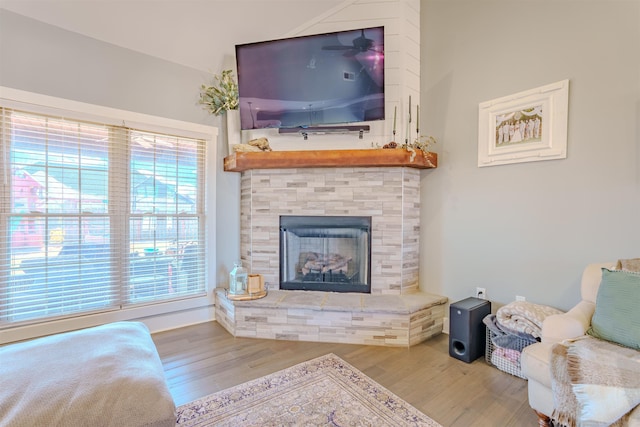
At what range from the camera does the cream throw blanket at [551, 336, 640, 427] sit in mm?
1242

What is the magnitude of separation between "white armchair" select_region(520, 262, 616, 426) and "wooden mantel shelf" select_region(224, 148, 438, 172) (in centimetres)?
151

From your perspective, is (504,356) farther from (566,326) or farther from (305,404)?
(305,404)

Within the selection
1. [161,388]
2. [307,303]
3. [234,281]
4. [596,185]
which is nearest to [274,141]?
[234,281]

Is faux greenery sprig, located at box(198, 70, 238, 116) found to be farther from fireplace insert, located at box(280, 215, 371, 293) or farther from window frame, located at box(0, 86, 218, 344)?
fireplace insert, located at box(280, 215, 371, 293)

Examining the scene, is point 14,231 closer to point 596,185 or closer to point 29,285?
point 29,285

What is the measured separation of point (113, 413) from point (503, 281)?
2.77m

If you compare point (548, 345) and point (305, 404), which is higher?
point (548, 345)

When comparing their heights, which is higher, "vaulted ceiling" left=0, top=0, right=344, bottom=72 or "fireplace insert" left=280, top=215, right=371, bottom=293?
"vaulted ceiling" left=0, top=0, right=344, bottom=72

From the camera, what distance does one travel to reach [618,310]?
5.23 ft

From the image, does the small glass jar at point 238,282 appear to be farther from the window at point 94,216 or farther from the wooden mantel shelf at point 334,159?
the wooden mantel shelf at point 334,159

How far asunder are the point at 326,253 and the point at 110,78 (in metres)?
2.58

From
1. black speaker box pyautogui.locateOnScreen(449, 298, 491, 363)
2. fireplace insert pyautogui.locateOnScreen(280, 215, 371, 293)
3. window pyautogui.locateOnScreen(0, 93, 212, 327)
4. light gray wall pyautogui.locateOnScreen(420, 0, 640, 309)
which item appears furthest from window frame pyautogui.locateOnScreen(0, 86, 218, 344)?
black speaker box pyautogui.locateOnScreen(449, 298, 491, 363)

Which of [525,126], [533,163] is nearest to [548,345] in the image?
[533,163]

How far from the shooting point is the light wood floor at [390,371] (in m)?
1.84
